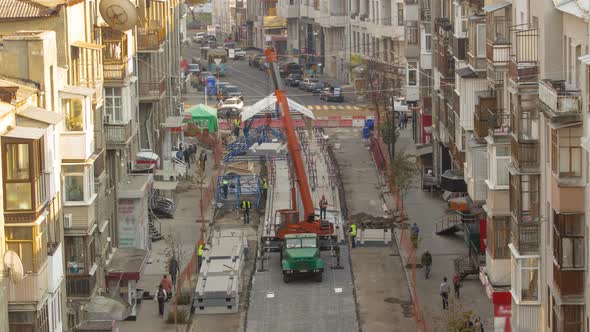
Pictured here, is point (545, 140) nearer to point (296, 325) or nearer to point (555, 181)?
point (555, 181)

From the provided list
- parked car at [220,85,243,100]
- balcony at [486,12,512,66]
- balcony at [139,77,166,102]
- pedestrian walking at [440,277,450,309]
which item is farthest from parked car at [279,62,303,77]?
balcony at [486,12,512,66]

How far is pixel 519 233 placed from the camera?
38688 millimetres

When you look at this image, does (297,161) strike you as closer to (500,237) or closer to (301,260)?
(301,260)

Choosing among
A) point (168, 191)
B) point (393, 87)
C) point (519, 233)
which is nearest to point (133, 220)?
point (168, 191)

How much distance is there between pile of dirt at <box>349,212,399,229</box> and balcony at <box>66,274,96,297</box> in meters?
20.5

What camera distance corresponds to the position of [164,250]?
63.1 meters

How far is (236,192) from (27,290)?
3929 cm

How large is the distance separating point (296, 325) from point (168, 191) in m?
23.4

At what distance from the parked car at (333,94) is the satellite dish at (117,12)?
60.2 meters

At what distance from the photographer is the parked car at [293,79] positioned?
125375 millimetres

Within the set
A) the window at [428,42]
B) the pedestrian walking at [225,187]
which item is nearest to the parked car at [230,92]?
the window at [428,42]

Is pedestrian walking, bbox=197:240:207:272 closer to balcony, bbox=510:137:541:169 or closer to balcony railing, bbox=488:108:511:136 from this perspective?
balcony railing, bbox=488:108:511:136

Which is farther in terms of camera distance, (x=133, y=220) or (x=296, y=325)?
(x=133, y=220)

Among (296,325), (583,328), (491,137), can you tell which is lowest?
(296,325)
